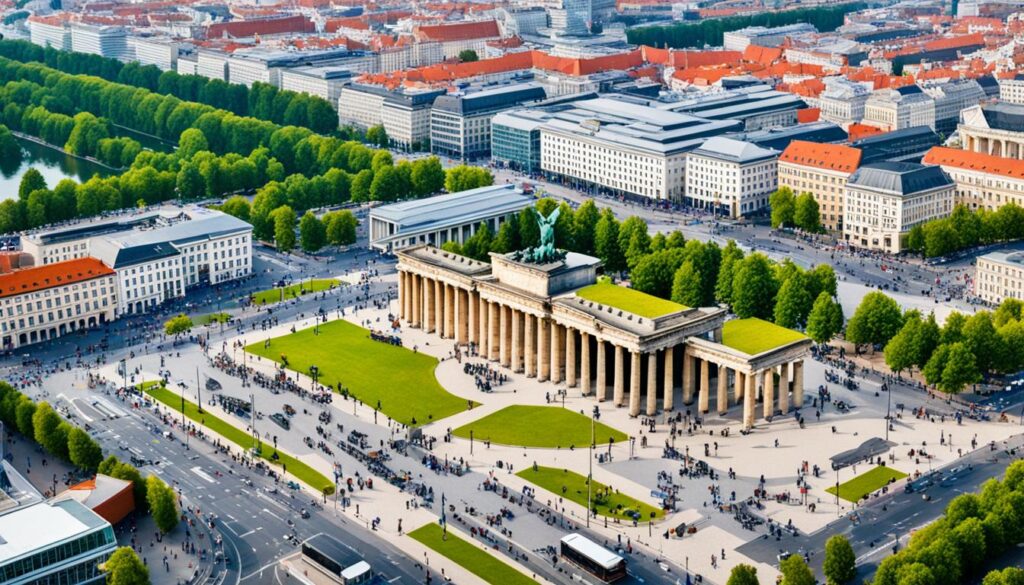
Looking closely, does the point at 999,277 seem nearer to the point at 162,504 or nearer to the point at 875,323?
the point at 875,323

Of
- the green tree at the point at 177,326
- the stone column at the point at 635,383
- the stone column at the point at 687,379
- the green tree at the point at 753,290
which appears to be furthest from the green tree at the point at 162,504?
the green tree at the point at 753,290

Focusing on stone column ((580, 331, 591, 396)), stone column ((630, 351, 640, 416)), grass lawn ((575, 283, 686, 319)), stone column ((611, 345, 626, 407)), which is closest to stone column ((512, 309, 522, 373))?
grass lawn ((575, 283, 686, 319))

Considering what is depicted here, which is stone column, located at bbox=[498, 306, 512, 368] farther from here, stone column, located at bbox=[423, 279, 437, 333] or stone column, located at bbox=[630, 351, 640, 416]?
stone column, located at bbox=[630, 351, 640, 416]

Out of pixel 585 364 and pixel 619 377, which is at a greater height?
pixel 585 364

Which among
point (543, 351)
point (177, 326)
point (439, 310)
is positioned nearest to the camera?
point (543, 351)

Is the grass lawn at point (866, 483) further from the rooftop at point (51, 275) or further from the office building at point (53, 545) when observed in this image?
the rooftop at point (51, 275)

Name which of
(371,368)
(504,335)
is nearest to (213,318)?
(371,368)

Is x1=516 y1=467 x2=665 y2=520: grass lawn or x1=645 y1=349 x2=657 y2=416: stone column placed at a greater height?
x1=645 y1=349 x2=657 y2=416: stone column
